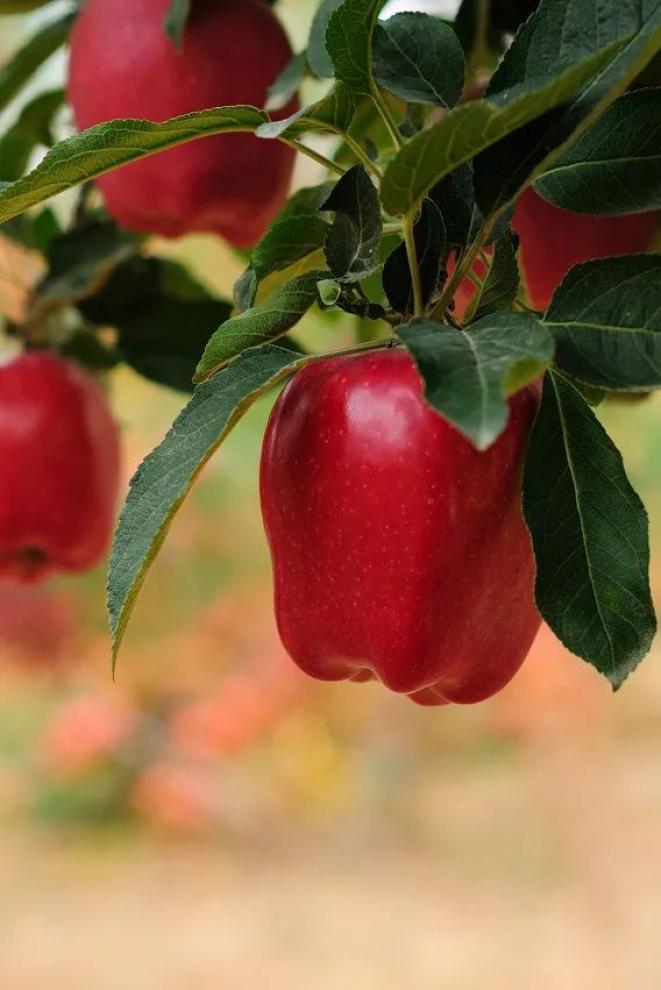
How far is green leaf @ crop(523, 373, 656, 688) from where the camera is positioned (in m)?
0.39

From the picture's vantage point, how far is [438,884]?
4117mm

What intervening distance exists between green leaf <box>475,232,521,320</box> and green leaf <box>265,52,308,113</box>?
184 mm

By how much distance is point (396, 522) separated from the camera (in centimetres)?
41

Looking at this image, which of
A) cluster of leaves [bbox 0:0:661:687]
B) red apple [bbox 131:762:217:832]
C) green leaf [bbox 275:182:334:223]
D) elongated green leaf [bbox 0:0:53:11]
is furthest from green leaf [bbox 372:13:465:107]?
red apple [bbox 131:762:217:832]

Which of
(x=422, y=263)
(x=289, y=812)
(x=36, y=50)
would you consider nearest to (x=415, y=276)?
(x=422, y=263)

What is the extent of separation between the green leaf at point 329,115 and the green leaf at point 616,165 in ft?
0.21

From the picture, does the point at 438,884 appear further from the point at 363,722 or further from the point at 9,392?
the point at 9,392

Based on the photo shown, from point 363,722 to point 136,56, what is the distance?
3.71 metres

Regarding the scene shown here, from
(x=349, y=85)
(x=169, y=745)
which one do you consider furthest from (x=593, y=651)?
(x=169, y=745)

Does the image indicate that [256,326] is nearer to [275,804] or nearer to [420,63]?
[420,63]

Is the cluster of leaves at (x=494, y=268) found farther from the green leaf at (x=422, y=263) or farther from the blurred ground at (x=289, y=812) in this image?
the blurred ground at (x=289, y=812)

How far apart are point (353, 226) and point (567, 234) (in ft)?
0.75

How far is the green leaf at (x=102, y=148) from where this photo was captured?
15.2 inches

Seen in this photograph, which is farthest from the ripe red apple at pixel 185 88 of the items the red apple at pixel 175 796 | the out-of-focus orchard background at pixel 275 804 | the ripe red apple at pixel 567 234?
the red apple at pixel 175 796
